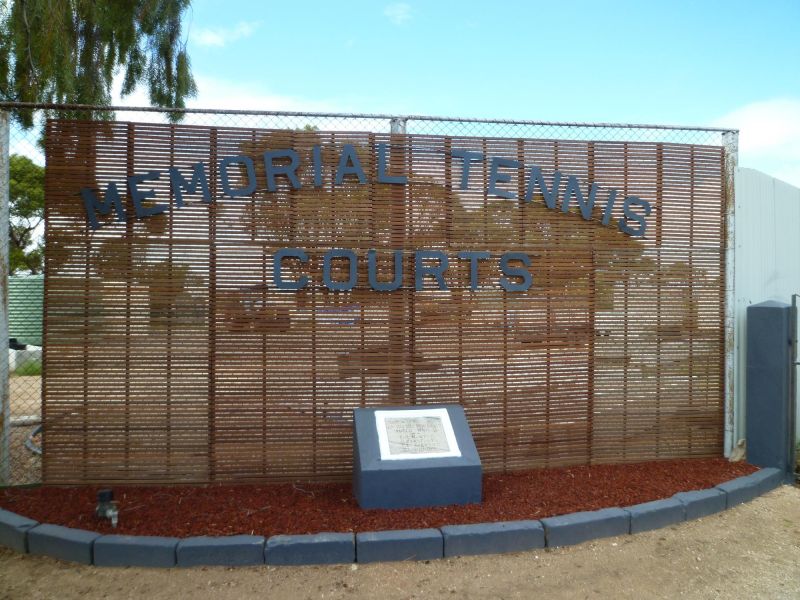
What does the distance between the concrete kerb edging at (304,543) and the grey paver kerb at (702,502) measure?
25.8 inches

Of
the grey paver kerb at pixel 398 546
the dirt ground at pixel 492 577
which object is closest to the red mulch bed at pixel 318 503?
the grey paver kerb at pixel 398 546

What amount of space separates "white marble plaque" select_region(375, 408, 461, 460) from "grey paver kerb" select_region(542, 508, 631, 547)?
87cm

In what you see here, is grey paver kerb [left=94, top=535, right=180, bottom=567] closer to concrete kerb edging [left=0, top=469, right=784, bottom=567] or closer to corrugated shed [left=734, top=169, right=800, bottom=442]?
concrete kerb edging [left=0, top=469, right=784, bottom=567]

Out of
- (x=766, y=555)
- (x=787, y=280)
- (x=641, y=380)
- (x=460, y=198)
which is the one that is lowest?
(x=766, y=555)

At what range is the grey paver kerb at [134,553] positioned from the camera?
3699 mm

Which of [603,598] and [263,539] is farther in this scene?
[263,539]

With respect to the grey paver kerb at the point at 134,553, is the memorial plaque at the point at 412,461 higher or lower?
higher

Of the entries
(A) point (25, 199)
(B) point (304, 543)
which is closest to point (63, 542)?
(B) point (304, 543)

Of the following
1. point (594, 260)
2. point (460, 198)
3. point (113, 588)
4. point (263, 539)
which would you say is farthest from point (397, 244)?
point (113, 588)

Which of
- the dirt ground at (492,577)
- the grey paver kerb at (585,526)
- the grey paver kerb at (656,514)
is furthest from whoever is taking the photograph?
the grey paver kerb at (656,514)

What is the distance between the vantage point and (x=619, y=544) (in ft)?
13.3

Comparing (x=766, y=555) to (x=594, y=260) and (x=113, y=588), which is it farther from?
(x=113, y=588)

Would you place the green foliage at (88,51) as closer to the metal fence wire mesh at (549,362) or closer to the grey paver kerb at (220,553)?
the metal fence wire mesh at (549,362)

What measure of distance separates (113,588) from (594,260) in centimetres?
455
